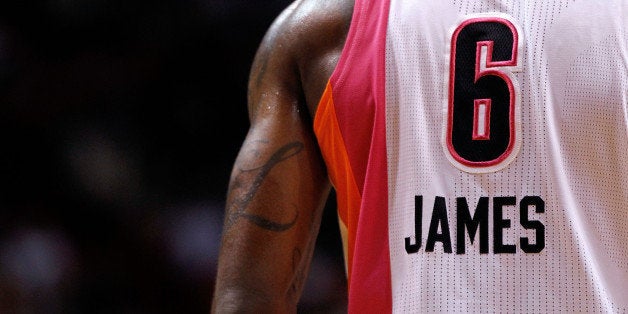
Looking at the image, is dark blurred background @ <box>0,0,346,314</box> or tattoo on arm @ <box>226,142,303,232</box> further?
dark blurred background @ <box>0,0,346,314</box>

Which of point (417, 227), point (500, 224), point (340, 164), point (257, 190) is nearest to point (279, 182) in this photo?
point (257, 190)

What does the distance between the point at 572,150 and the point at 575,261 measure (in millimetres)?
155

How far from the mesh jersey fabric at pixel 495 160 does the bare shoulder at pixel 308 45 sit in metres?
0.12

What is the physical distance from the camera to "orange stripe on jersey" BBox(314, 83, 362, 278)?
1.44 metres

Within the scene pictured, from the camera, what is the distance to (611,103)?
4.15ft

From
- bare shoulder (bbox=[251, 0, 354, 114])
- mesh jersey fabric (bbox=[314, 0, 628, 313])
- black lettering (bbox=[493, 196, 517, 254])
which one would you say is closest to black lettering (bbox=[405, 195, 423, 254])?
mesh jersey fabric (bbox=[314, 0, 628, 313])

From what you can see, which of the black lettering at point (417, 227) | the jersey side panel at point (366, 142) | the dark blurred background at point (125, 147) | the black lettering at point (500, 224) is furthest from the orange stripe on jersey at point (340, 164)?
the dark blurred background at point (125, 147)

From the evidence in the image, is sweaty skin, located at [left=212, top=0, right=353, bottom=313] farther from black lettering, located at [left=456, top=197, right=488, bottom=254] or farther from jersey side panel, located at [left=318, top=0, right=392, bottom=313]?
black lettering, located at [left=456, top=197, right=488, bottom=254]

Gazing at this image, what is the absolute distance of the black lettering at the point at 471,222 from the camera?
1292 millimetres

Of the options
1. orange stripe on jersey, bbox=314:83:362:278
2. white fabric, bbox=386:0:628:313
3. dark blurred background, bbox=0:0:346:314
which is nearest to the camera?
white fabric, bbox=386:0:628:313

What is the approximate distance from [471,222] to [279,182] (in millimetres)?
402

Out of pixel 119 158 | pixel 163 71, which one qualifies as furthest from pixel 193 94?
pixel 119 158

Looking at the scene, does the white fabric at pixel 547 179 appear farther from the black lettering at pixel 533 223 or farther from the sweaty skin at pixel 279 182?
the sweaty skin at pixel 279 182

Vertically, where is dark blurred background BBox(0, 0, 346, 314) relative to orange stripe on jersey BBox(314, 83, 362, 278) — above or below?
above
